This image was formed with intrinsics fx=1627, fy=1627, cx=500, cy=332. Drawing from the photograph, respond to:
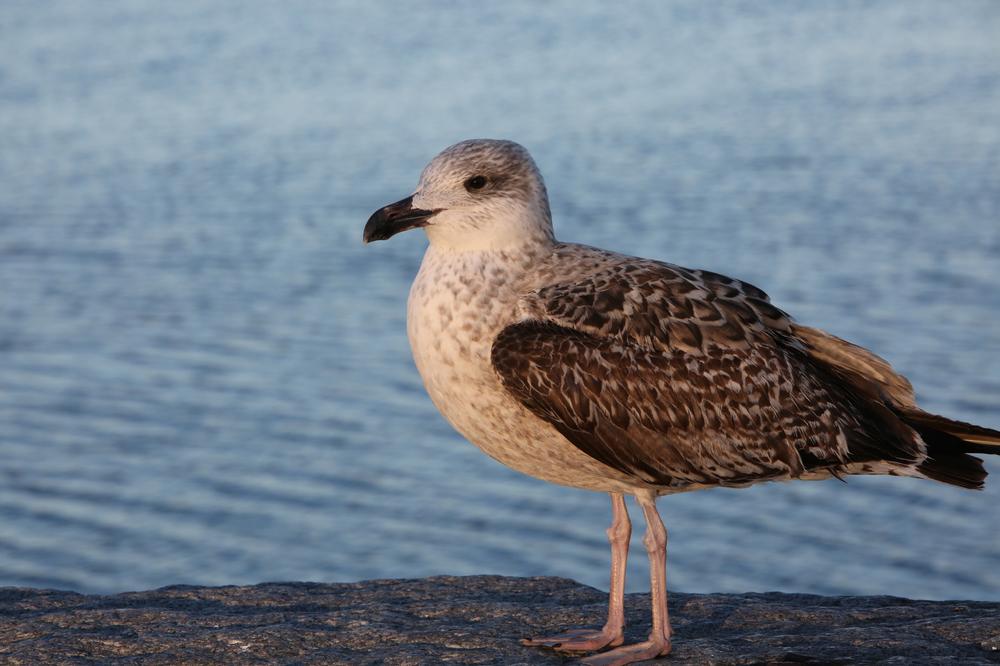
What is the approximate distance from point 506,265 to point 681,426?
47.6 inches

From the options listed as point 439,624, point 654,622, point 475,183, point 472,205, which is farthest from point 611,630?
point 475,183

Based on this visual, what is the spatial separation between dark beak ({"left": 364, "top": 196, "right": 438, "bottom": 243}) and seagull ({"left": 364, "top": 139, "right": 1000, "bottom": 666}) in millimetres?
10

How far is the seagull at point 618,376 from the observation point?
8.02 m

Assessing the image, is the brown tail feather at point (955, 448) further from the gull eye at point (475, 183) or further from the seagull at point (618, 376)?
the gull eye at point (475, 183)

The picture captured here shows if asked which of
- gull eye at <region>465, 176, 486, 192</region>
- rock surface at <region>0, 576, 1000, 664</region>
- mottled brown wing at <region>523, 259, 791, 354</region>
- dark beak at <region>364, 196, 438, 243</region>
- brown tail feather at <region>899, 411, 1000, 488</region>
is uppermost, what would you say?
gull eye at <region>465, 176, 486, 192</region>

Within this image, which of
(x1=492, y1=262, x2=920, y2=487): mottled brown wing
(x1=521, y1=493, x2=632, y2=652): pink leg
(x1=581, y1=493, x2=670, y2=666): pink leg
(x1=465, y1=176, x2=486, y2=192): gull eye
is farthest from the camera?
(x1=465, y1=176, x2=486, y2=192): gull eye

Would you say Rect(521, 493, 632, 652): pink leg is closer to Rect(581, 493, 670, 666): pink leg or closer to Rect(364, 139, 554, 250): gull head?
Rect(581, 493, 670, 666): pink leg

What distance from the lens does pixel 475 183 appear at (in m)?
8.48

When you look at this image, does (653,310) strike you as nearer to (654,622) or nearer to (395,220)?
(395,220)

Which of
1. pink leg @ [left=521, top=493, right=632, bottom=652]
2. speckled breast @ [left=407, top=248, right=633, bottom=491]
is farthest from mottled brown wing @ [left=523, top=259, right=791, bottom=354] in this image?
pink leg @ [left=521, top=493, right=632, bottom=652]

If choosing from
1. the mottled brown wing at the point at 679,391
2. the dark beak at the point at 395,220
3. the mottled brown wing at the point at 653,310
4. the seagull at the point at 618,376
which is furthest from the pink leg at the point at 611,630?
the dark beak at the point at 395,220

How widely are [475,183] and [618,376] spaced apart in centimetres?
128

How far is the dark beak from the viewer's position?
839cm

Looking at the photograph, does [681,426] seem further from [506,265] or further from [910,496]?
[910,496]
